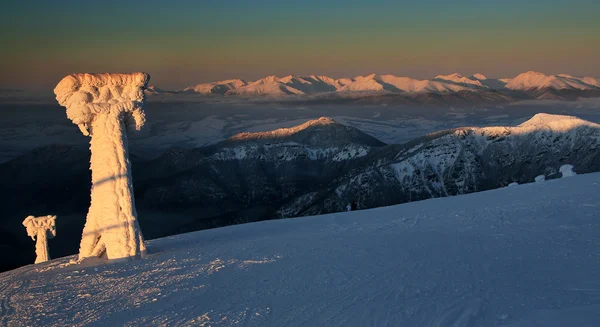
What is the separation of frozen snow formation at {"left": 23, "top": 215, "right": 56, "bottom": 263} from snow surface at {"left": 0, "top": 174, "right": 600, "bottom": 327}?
26.9 feet

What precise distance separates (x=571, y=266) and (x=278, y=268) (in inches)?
233

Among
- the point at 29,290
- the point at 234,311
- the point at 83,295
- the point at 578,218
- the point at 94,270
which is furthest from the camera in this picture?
the point at 578,218

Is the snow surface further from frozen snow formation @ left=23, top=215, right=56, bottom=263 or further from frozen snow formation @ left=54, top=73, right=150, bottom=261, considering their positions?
frozen snow formation @ left=23, top=215, right=56, bottom=263

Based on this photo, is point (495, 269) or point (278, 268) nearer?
point (495, 269)

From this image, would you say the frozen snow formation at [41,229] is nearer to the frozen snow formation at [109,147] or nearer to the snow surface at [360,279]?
the snow surface at [360,279]

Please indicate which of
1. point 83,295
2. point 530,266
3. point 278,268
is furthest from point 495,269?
point 83,295

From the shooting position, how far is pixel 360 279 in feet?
37.2

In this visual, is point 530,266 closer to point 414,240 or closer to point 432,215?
point 414,240

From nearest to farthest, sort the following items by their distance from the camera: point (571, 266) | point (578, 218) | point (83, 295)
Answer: point (571, 266), point (83, 295), point (578, 218)

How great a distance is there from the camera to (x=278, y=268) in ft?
41.6

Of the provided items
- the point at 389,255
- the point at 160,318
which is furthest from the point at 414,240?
the point at 160,318

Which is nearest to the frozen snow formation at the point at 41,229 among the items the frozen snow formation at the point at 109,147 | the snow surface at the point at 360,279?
the snow surface at the point at 360,279

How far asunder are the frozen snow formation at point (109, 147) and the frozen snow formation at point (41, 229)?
925 centimetres

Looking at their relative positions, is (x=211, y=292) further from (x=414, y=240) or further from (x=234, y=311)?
(x=414, y=240)
